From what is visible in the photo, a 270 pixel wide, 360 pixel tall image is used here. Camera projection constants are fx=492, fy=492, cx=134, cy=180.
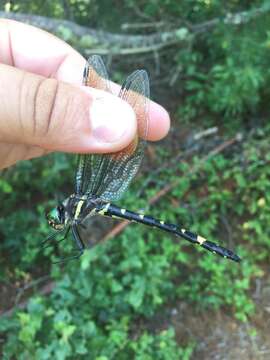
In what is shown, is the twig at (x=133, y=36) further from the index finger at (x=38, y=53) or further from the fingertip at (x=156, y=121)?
the fingertip at (x=156, y=121)

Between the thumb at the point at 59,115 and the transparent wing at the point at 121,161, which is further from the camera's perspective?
the transparent wing at the point at 121,161

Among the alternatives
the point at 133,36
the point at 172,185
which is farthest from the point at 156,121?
the point at 133,36

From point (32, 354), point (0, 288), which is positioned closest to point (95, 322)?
point (32, 354)

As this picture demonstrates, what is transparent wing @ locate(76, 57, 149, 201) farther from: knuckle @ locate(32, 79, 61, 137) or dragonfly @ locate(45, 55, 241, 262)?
knuckle @ locate(32, 79, 61, 137)

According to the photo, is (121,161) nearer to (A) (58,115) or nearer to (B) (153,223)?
(B) (153,223)

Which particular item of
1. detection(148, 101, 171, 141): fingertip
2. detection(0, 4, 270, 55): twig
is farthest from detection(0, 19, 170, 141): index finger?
detection(0, 4, 270, 55): twig

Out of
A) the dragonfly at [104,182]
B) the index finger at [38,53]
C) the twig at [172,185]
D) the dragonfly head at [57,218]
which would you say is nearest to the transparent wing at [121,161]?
the dragonfly at [104,182]

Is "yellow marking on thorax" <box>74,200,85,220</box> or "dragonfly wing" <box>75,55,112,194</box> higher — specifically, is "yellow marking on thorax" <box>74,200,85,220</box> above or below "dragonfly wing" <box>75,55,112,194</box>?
below
